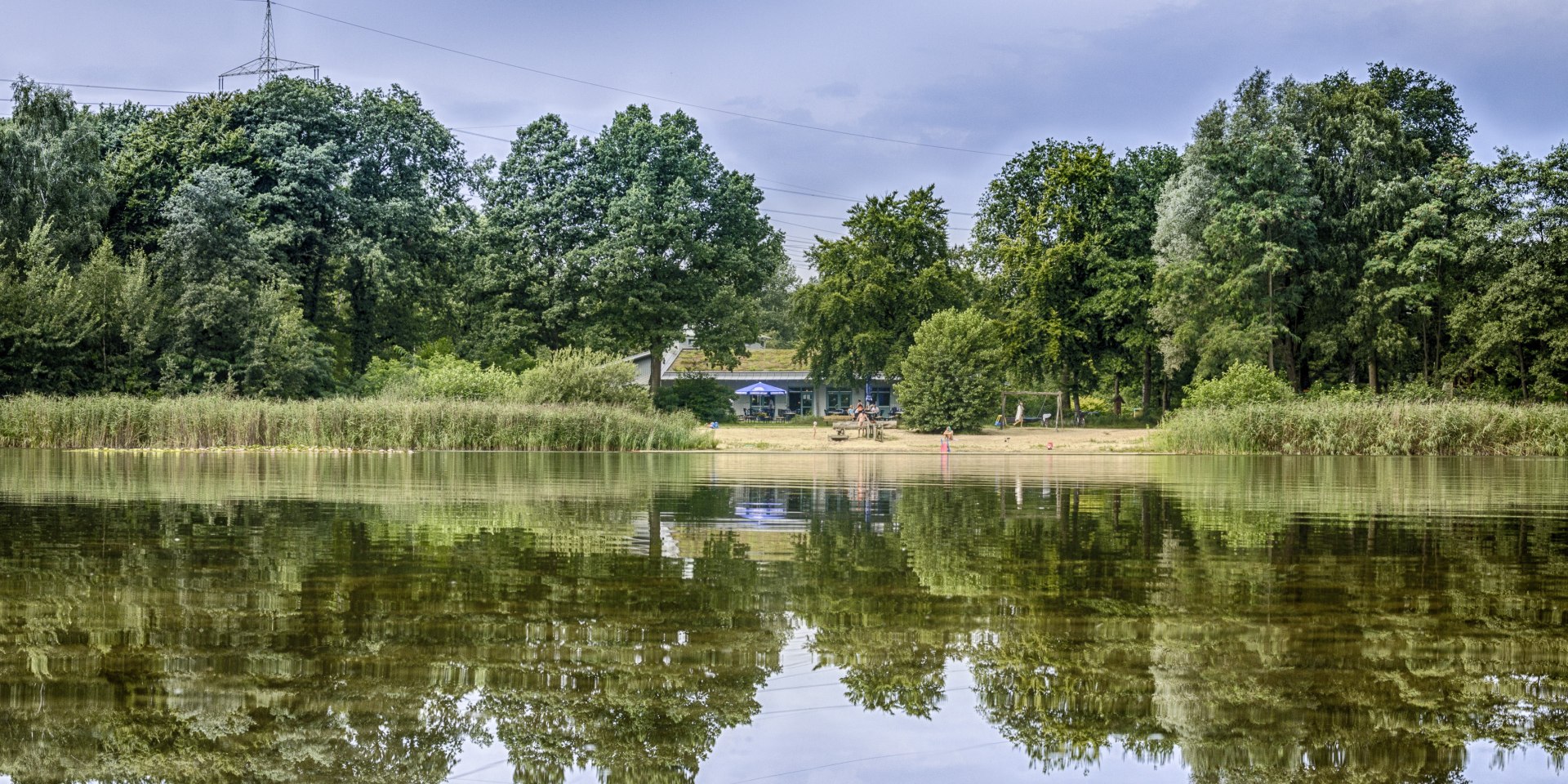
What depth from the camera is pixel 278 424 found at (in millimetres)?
30922

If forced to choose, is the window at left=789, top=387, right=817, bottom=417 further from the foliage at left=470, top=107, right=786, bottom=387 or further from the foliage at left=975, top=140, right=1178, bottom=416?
the foliage at left=975, top=140, right=1178, bottom=416

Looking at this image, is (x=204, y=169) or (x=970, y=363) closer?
(x=970, y=363)

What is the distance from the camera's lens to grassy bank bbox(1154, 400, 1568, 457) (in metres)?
32.6

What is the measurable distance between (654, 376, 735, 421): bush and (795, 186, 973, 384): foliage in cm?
509

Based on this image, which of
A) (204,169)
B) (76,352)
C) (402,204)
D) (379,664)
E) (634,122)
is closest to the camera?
(379,664)

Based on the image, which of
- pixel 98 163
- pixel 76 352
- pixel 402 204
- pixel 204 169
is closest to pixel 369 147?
pixel 402 204

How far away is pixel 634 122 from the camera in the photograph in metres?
57.6

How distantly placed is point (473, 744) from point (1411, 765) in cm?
328

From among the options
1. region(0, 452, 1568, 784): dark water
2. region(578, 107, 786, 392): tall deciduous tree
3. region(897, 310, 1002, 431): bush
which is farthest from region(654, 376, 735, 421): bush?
region(0, 452, 1568, 784): dark water

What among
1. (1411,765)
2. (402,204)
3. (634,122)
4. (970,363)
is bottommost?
(1411,765)

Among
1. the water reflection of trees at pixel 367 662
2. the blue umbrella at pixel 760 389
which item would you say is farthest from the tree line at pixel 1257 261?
the water reflection of trees at pixel 367 662

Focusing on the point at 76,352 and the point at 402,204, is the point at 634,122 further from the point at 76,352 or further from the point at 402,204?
the point at 76,352

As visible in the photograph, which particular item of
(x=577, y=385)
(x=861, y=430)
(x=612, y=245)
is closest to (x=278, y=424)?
(x=577, y=385)

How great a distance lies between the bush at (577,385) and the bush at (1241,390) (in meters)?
18.9
